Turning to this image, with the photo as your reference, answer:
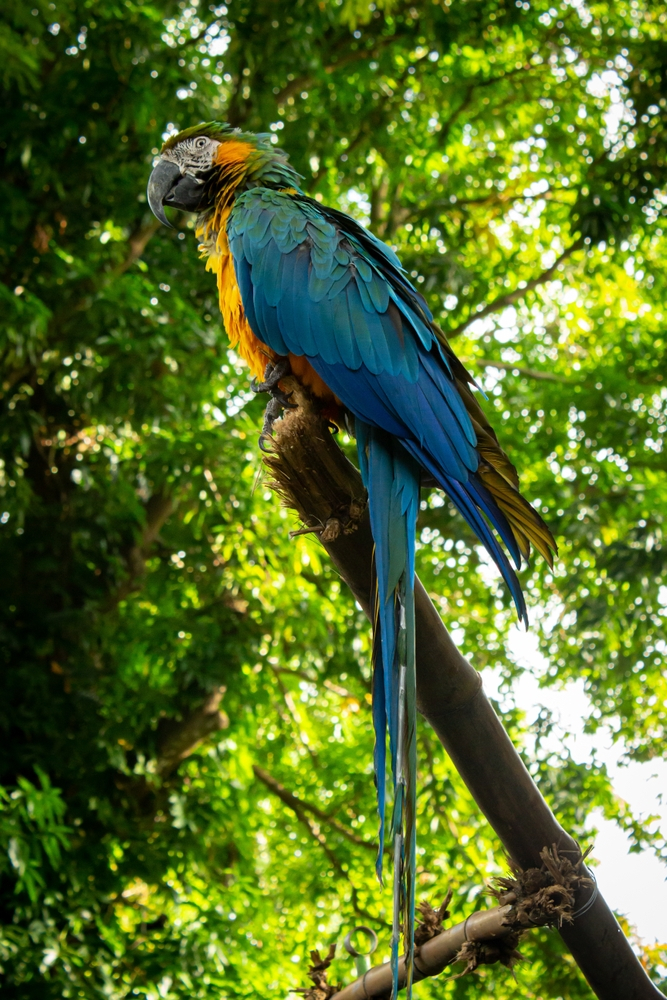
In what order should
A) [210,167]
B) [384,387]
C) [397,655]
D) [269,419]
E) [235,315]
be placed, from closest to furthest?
[397,655]
[384,387]
[269,419]
[235,315]
[210,167]

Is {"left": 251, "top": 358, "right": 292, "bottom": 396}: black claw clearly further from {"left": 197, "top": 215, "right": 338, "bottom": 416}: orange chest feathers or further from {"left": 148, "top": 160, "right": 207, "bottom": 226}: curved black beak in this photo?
{"left": 148, "top": 160, "right": 207, "bottom": 226}: curved black beak

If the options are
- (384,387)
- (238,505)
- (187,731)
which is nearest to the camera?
(384,387)

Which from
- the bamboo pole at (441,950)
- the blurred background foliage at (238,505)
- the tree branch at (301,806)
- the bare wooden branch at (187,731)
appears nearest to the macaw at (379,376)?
the bamboo pole at (441,950)

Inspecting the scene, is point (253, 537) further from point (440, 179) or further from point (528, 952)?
point (440, 179)

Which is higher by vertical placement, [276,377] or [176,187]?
[176,187]

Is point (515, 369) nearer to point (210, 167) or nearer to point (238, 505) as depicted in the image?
point (238, 505)

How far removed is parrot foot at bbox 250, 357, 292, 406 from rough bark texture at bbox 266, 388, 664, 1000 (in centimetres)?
35

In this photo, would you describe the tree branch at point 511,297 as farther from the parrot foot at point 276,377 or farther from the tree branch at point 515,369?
the parrot foot at point 276,377

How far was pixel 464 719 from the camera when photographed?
4.00 feet

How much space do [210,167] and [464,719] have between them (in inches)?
50.2

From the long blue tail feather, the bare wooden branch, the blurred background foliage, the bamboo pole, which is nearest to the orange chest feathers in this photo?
the long blue tail feather

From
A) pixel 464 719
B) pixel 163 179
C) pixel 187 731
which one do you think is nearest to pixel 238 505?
pixel 187 731

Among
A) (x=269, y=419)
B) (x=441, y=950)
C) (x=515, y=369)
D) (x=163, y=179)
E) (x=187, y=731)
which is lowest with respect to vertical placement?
(x=441, y=950)

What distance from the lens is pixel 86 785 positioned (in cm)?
322
